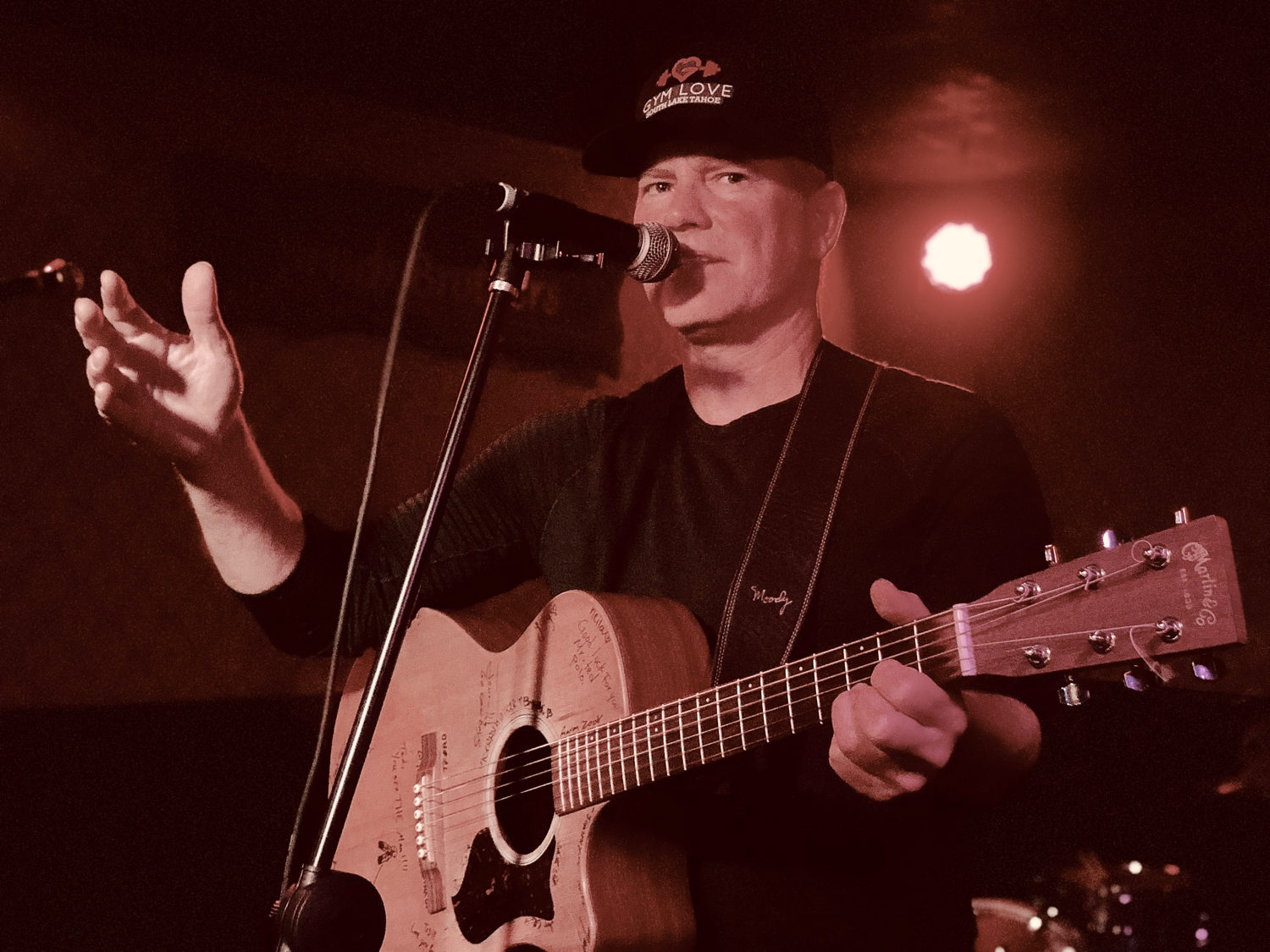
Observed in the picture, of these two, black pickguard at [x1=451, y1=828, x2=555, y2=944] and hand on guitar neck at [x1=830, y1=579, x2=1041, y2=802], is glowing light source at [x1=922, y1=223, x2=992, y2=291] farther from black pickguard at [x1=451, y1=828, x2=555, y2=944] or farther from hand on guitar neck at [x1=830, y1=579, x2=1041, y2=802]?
black pickguard at [x1=451, y1=828, x2=555, y2=944]

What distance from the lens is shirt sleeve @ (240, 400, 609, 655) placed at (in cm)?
219

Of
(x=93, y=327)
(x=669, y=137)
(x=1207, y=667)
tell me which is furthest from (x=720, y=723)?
(x=669, y=137)

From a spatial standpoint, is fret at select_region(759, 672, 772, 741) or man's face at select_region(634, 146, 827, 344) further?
man's face at select_region(634, 146, 827, 344)

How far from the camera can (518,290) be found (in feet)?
4.57

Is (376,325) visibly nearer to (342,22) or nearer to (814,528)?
(342,22)

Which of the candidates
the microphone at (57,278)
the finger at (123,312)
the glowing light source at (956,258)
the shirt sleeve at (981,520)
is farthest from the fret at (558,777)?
the glowing light source at (956,258)

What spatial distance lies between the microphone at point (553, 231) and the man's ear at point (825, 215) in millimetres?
659

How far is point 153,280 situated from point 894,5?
2.11 metres

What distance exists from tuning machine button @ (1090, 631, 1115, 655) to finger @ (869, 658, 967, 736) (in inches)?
7.2

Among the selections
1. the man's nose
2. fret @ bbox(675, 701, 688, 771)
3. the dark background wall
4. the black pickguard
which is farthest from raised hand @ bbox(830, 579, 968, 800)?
the dark background wall

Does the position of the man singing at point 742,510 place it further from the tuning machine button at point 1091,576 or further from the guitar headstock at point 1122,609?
the tuning machine button at point 1091,576

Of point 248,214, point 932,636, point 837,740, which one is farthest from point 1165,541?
point 248,214

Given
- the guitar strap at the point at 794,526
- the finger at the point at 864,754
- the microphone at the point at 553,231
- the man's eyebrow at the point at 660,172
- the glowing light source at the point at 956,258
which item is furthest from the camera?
the glowing light source at the point at 956,258

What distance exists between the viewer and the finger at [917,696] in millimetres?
1169
